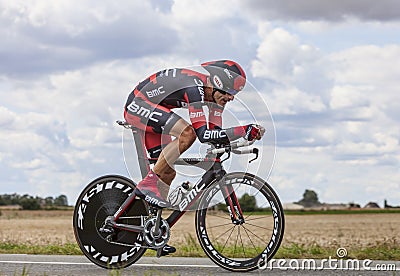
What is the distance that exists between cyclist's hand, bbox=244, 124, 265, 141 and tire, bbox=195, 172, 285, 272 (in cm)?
48

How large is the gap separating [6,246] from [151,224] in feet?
12.7

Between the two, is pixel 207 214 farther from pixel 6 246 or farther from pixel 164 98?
pixel 6 246

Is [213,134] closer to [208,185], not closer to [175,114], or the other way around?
[175,114]

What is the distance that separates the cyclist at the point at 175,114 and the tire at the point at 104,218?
0.97 ft

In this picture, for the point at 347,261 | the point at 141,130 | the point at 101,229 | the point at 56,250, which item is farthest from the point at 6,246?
the point at 347,261

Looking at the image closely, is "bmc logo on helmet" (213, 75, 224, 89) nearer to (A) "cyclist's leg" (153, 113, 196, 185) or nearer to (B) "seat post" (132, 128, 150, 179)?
(A) "cyclist's leg" (153, 113, 196, 185)

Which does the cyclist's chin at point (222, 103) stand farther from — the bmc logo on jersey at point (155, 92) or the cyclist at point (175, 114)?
the bmc logo on jersey at point (155, 92)

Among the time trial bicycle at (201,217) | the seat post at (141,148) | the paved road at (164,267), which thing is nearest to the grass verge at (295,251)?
the paved road at (164,267)

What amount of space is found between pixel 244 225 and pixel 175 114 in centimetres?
130

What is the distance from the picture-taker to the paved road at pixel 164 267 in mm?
7848

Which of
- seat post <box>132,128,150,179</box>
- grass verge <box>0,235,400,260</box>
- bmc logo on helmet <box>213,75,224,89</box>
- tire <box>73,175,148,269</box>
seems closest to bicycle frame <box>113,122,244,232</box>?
seat post <box>132,128,150,179</box>

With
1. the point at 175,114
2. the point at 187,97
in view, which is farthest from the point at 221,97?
the point at 175,114

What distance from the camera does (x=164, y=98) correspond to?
26.0ft

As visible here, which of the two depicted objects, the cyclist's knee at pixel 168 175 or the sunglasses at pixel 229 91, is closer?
the sunglasses at pixel 229 91
